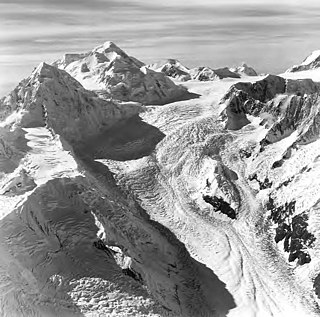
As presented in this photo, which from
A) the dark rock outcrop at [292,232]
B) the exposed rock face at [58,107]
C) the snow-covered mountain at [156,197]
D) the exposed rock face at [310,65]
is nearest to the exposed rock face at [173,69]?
the snow-covered mountain at [156,197]

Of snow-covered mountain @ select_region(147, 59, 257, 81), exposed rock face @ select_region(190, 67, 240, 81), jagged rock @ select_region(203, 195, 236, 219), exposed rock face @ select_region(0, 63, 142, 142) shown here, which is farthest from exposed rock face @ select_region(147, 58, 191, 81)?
jagged rock @ select_region(203, 195, 236, 219)

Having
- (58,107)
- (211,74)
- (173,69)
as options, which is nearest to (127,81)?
(58,107)

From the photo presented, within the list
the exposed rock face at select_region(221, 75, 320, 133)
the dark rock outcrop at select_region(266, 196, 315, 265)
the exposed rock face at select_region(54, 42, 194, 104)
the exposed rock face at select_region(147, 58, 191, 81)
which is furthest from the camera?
the exposed rock face at select_region(147, 58, 191, 81)

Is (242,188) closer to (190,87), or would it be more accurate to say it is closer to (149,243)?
(149,243)

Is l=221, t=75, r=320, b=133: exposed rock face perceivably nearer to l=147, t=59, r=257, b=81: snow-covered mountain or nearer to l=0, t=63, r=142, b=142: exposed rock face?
l=0, t=63, r=142, b=142: exposed rock face

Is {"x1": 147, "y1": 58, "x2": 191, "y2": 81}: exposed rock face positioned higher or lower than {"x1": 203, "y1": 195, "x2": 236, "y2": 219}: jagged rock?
higher

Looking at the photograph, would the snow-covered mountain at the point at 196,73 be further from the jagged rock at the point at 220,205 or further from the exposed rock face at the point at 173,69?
the jagged rock at the point at 220,205

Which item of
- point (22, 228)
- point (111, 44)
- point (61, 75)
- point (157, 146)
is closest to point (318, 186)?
point (157, 146)
